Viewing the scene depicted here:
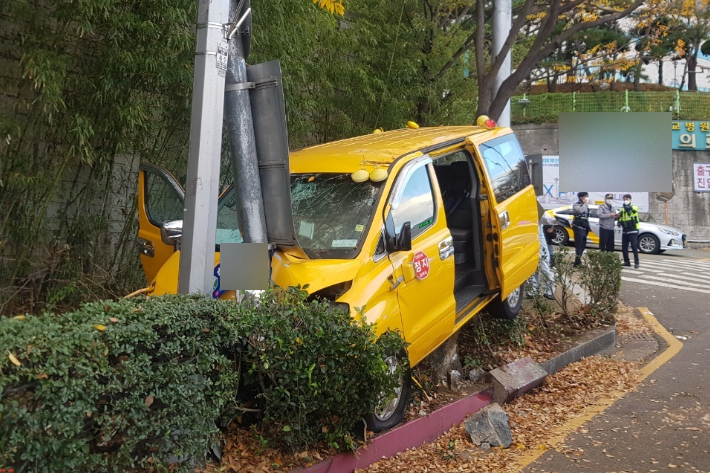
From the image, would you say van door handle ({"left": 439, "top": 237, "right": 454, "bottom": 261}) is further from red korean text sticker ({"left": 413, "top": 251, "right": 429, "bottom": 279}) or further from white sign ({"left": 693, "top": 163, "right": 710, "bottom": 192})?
white sign ({"left": 693, "top": 163, "right": 710, "bottom": 192})

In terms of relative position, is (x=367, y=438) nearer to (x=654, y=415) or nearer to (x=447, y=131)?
(x=654, y=415)

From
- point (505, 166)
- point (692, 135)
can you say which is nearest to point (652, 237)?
point (692, 135)

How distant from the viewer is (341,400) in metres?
4.58

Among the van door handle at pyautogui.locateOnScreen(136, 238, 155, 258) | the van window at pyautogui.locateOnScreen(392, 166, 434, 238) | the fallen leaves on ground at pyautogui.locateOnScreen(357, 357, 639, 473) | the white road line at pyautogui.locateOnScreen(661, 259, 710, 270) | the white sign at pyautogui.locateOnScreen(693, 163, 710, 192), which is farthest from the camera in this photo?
the white sign at pyautogui.locateOnScreen(693, 163, 710, 192)

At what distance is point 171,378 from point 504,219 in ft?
14.9

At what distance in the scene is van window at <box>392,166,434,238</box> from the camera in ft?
19.7

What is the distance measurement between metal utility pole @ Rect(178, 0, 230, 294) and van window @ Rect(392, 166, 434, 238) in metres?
1.73

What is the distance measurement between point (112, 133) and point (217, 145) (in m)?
2.63

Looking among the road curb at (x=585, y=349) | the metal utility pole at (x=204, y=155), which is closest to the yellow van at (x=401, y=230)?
the metal utility pole at (x=204, y=155)

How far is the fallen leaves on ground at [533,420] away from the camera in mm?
5207


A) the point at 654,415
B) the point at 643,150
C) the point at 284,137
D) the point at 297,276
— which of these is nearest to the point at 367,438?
the point at 297,276

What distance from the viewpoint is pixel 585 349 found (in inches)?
341

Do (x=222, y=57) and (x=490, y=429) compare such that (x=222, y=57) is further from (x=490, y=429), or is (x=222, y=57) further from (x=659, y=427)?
(x=659, y=427)

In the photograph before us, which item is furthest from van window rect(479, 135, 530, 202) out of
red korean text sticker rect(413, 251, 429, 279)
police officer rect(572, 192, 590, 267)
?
police officer rect(572, 192, 590, 267)
